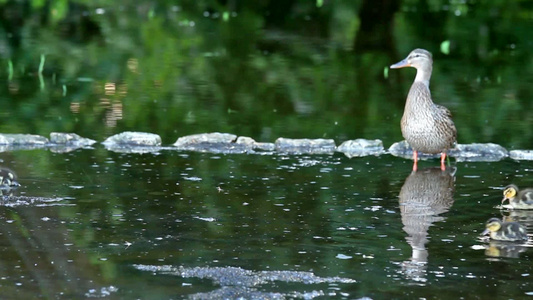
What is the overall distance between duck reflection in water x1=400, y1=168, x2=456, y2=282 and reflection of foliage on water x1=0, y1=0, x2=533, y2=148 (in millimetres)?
2268

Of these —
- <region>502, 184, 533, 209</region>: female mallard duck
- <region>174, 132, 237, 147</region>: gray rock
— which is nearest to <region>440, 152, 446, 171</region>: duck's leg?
<region>502, 184, 533, 209</region>: female mallard duck

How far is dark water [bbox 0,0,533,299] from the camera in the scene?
685 cm

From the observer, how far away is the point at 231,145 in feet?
38.2

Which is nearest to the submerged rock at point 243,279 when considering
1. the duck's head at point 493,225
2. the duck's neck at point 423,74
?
the duck's head at point 493,225

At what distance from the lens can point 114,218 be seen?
835 centimetres

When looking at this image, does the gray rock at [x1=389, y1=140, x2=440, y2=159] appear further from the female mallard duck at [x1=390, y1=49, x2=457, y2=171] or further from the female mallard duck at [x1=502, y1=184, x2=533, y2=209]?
the female mallard duck at [x1=502, y1=184, x2=533, y2=209]

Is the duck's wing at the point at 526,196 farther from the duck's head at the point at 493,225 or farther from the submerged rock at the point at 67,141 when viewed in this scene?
the submerged rock at the point at 67,141

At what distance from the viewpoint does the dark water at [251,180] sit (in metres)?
6.85

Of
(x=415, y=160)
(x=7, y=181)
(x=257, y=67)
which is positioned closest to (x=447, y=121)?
(x=415, y=160)

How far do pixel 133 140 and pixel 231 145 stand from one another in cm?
103

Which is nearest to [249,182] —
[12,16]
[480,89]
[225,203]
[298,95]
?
[225,203]

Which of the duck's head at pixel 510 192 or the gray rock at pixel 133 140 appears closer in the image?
the duck's head at pixel 510 192

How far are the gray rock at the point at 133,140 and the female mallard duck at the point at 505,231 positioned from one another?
4662mm

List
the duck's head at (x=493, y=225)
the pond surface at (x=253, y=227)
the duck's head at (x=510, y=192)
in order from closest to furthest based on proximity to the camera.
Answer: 1. the pond surface at (x=253, y=227)
2. the duck's head at (x=493, y=225)
3. the duck's head at (x=510, y=192)
